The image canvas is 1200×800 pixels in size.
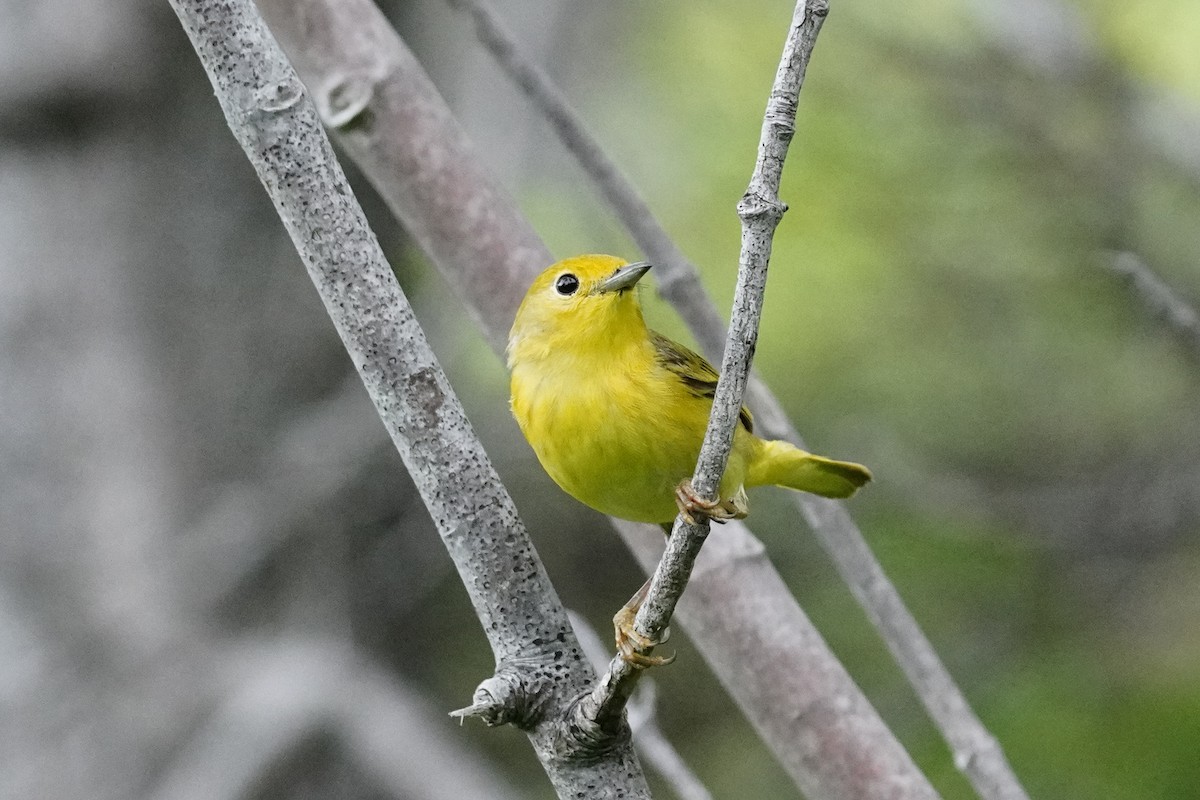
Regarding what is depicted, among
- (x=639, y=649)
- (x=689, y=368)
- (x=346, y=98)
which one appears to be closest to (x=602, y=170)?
(x=689, y=368)

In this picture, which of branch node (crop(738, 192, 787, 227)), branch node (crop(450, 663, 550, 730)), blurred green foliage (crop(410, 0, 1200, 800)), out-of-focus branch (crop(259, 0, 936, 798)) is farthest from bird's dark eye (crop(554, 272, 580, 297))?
blurred green foliage (crop(410, 0, 1200, 800))

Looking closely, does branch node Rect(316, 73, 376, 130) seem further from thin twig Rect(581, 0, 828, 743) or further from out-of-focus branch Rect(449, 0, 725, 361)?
thin twig Rect(581, 0, 828, 743)

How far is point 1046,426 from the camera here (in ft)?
15.5

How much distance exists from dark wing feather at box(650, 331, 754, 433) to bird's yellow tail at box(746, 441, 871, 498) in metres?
0.11

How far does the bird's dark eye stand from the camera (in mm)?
2814

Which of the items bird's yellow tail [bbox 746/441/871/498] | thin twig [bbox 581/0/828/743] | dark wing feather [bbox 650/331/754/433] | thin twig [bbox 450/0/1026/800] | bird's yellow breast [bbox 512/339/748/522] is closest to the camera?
thin twig [bbox 581/0/828/743]

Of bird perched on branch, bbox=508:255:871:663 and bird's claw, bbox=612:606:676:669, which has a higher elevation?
bird's claw, bbox=612:606:676:669

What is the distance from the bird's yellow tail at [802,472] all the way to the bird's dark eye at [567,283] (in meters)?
0.57

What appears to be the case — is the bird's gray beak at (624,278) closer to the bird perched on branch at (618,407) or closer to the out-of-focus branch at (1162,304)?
the bird perched on branch at (618,407)

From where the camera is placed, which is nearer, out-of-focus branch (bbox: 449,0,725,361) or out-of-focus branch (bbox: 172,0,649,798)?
out-of-focus branch (bbox: 172,0,649,798)

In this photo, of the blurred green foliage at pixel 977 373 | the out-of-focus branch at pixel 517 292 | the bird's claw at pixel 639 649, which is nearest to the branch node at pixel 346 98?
the out-of-focus branch at pixel 517 292

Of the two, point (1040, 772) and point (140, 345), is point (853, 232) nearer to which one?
point (1040, 772)

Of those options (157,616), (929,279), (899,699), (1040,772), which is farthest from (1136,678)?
(157,616)

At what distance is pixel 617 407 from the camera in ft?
8.26
